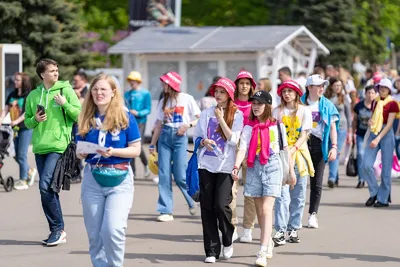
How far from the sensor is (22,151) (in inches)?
610

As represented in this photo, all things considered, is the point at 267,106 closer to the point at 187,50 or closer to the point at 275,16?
the point at 187,50

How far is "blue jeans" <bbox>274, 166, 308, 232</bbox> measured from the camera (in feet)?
33.0

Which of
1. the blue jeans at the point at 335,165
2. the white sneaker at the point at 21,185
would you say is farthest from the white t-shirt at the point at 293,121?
the white sneaker at the point at 21,185

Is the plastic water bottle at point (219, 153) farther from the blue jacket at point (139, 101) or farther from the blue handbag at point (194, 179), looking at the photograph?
the blue jacket at point (139, 101)

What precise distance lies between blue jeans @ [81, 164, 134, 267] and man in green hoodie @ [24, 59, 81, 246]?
2.32 m

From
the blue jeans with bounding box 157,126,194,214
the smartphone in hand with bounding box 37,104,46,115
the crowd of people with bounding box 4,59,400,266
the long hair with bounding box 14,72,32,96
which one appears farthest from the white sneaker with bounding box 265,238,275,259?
the long hair with bounding box 14,72,32,96

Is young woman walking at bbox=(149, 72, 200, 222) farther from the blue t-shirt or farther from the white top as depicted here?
the blue t-shirt

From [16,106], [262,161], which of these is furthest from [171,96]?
[16,106]

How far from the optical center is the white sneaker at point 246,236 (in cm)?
1034

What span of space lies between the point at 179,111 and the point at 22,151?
4120 millimetres

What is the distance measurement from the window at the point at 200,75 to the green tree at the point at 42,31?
17.7 feet

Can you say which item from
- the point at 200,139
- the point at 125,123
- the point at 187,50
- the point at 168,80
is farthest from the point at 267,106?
the point at 187,50

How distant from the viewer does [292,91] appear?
1031 cm

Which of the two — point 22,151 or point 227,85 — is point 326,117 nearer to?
point 227,85
